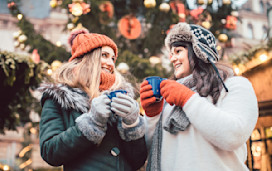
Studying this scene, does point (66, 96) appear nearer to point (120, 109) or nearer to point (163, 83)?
point (120, 109)

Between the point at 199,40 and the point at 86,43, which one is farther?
the point at 86,43

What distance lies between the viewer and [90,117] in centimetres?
165

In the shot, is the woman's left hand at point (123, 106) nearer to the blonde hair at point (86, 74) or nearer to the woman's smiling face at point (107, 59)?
the blonde hair at point (86, 74)

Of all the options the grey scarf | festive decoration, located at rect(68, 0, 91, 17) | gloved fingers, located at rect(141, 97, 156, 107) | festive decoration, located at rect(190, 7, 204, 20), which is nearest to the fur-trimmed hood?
gloved fingers, located at rect(141, 97, 156, 107)

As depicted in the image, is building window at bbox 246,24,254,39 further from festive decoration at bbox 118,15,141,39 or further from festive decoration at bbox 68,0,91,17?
festive decoration at bbox 68,0,91,17

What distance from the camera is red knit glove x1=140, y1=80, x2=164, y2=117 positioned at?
1.79 metres

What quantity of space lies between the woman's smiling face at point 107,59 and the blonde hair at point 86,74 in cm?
5

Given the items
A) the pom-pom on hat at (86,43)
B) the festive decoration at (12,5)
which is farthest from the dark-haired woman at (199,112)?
the festive decoration at (12,5)

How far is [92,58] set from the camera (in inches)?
79.6

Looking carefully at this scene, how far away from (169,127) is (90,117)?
1.59 feet

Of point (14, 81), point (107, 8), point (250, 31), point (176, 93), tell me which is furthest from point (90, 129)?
point (250, 31)

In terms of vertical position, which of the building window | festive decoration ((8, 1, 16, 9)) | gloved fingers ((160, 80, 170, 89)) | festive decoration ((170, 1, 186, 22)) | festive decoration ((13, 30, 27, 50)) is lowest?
the building window

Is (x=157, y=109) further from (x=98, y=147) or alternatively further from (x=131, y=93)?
(x=98, y=147)

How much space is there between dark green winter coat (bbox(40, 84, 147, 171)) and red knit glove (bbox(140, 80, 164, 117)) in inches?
5.2
